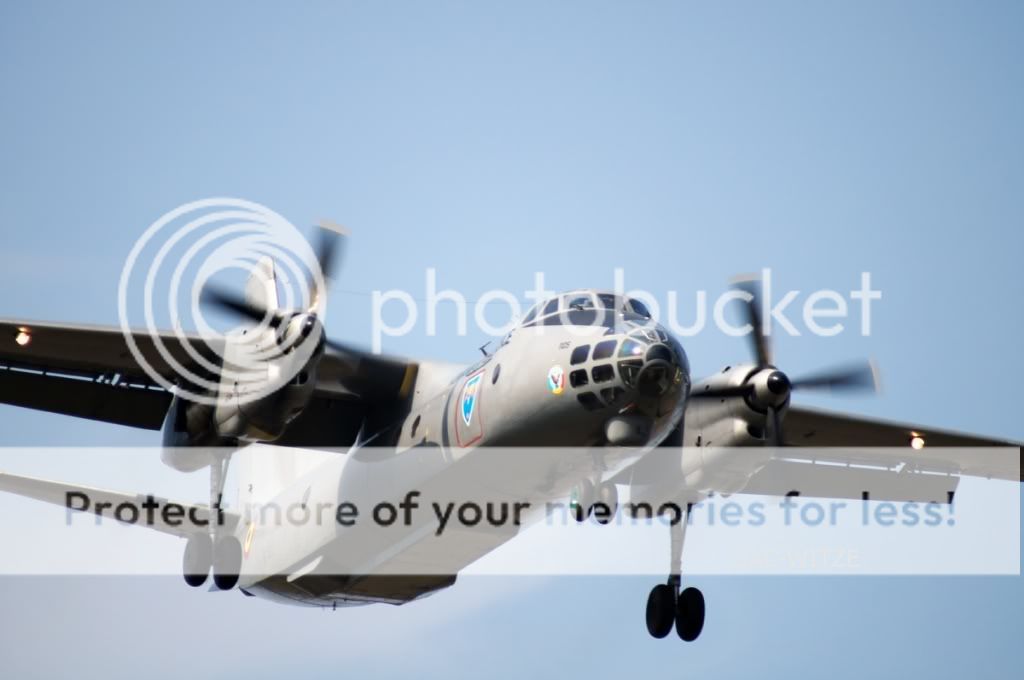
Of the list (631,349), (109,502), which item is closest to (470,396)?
(631,349)

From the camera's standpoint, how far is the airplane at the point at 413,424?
1462cm

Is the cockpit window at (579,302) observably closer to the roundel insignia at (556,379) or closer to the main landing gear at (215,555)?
the roundel insignia at (556,379)

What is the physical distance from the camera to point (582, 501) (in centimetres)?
1464

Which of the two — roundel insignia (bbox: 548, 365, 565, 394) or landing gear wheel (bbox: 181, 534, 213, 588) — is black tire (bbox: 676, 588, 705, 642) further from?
landing gear wheel (bbox: 181, 534, 213, 588)

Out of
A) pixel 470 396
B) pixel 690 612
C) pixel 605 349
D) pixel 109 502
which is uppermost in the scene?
pixel 605 349

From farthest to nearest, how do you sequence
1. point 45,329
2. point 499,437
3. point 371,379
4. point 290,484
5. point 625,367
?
point 290,484 < point 371,379 < point 45,329 < point 499,437 < point 625,367

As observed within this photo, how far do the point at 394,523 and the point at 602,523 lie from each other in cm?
278

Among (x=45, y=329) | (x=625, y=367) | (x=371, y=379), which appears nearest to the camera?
(x=625, y=367)

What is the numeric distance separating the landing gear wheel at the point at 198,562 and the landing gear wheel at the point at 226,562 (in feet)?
0.29

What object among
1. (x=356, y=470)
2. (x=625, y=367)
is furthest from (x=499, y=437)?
(x=356, y=470)

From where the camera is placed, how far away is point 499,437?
15109 millimetres

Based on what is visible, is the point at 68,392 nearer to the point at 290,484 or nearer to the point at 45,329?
the point at 45,329

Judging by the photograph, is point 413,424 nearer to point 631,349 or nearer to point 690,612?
point 631,349

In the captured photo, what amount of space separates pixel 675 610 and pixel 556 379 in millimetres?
5483
